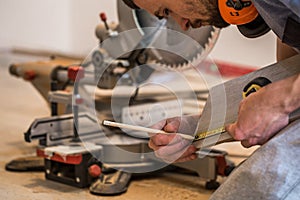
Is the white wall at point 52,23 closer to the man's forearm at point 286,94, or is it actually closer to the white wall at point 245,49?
the white wall at point 245,49

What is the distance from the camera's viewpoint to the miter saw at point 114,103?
1414mm

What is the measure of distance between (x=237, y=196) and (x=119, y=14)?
94 centimetres

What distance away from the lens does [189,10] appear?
3.49ft

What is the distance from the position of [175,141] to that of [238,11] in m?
0.28

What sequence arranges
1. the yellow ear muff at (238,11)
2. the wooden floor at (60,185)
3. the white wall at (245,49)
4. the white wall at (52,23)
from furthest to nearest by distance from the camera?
the white wall at (52,23) < the white wall at (245,49) < the wooden floor at (60,185) < the yellow ear muff at (238,11)

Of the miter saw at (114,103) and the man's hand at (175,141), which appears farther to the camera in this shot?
the miter saw at (114,103)

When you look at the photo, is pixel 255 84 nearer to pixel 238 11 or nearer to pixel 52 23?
pixel 238 11

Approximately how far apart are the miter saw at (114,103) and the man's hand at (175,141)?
210 millimetres

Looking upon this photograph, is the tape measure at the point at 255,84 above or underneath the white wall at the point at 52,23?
above

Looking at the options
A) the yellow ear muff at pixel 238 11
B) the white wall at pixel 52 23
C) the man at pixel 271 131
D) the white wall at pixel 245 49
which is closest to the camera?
the man at pixel 271 131

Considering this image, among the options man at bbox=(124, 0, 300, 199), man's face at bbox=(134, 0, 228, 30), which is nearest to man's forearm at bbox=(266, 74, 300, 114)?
man at bbox=(124, 0, 300, 199)

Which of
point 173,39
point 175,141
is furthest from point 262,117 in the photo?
point 173,39

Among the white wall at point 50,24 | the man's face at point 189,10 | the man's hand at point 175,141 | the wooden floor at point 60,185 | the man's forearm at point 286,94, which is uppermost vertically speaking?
the man's face at point 189,10

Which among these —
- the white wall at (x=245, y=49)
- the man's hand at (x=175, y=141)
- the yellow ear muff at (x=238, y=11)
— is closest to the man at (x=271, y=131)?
the yellow ear muff at (x=238, y=11)
